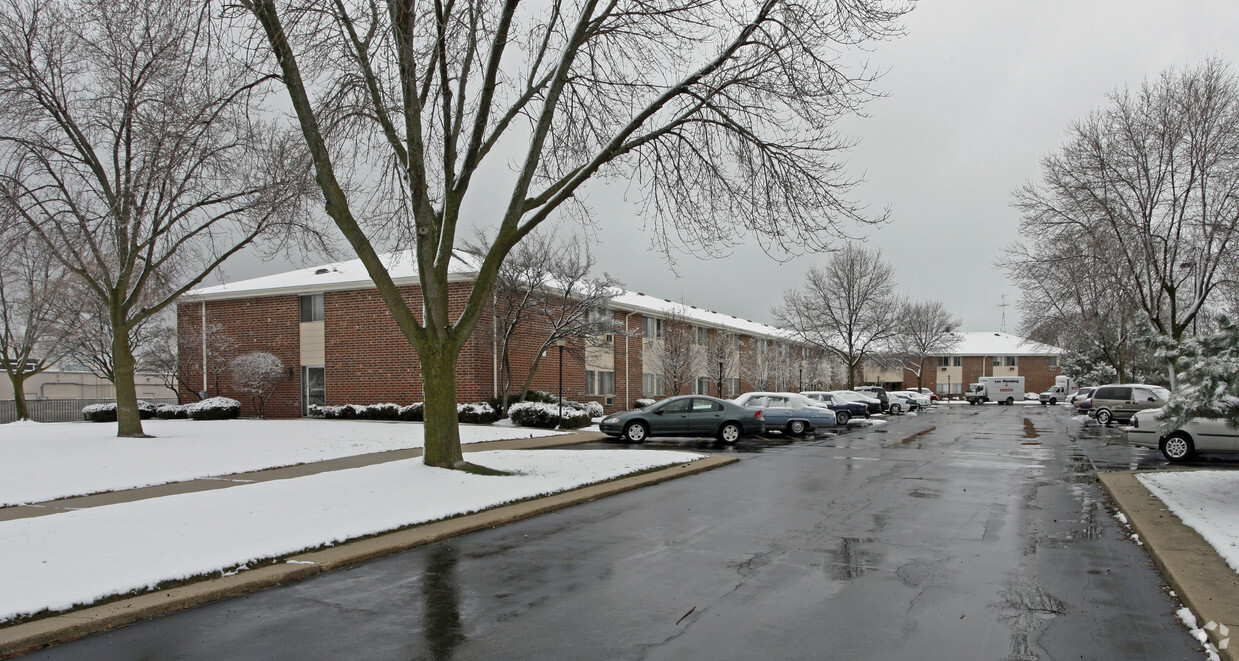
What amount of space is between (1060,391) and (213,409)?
79230 millimetres

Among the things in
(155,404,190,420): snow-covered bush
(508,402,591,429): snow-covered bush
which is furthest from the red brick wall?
(508,402,591,429): snow-covered bush

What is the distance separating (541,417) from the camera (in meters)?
26.6

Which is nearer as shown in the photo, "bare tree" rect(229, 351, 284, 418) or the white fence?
"bare tree" rect(229, 351, 284, 418)

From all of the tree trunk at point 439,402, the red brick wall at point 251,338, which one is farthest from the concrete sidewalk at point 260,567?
the red brick wall at point 251,338

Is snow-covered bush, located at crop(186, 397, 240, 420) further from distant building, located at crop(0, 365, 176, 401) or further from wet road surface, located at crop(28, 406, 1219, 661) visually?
wet road surface, located at crop(28, 406, 1219, 661)

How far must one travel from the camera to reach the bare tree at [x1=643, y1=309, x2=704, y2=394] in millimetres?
40969

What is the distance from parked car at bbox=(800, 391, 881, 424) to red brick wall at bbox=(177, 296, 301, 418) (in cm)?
A: 2236

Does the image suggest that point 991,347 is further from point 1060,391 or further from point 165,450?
point 165,450

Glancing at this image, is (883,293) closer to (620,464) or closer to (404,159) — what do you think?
(620,464)

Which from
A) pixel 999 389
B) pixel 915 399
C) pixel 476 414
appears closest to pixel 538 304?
pixel 476 414

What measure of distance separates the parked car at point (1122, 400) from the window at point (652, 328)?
20775mm

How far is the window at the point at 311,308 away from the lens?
32.8m

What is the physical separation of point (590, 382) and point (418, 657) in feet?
105

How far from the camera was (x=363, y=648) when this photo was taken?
5.35 m
